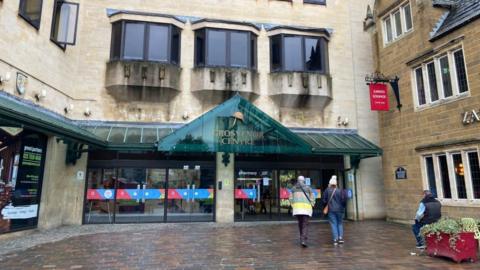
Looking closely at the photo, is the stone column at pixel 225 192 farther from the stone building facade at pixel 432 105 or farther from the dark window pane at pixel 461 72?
the dark window pane at pixel 461 72

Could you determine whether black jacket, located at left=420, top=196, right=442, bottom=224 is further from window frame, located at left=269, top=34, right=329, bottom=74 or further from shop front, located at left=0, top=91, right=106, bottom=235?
shop front, located at left=0, top=91, right=106, bottom=235

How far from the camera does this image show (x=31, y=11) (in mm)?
10773

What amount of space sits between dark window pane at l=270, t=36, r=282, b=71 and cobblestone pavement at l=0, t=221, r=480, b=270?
7.22m

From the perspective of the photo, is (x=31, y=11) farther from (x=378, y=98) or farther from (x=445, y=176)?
(x=445, y=176)

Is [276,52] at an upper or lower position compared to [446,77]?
upper

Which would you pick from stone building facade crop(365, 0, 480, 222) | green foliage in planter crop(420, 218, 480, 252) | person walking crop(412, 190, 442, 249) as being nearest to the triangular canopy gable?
stone building facade crop(365, 0, 480, 222)

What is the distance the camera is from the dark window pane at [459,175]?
1073 cm

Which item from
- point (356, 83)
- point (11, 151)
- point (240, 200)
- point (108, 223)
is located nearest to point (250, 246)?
point (240, 200)

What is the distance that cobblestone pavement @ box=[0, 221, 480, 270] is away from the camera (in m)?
6.80

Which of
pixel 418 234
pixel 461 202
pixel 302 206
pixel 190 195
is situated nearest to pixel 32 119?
pixel 190 195

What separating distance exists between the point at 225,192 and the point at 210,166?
126 cm

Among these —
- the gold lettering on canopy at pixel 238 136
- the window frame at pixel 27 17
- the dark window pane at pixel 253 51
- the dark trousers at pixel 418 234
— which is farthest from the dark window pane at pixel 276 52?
the window frame at pixel 27 17

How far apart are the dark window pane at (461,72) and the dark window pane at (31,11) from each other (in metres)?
14.1

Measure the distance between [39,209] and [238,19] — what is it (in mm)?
11025
